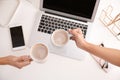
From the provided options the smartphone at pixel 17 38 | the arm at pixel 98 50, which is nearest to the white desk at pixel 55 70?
the smartphone at pixel 17 38

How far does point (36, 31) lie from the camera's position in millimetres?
1193

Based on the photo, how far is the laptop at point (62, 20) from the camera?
116 centimetres

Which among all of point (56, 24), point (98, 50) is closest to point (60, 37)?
point (56, 24)

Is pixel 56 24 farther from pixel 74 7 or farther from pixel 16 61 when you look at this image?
pixel 16 61

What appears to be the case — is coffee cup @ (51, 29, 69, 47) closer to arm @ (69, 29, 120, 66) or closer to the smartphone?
arm @ (69, 29, 120, 66)

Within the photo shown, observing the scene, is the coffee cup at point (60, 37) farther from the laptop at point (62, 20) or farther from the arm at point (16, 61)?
the arm at point (16, 61)

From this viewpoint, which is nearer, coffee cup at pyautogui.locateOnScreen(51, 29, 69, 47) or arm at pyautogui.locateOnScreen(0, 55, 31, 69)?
→ arm at pyautogui.locateOnScreen(0, 55, 31, 69)

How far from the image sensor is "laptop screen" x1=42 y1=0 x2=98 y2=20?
3.73 ft

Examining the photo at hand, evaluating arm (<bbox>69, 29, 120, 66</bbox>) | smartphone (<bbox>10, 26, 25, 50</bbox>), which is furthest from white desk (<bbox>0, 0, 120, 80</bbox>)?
arm (<bbox>69, 29, 120, 66</bbox>)

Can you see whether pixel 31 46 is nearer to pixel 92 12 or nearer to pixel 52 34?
pixel 52 34

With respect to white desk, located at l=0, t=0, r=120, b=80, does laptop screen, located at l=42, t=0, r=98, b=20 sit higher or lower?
higher

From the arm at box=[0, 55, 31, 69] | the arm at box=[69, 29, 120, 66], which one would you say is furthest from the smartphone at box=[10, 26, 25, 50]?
the arm at box=[69, 29, 120, 66]

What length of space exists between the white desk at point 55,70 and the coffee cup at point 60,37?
7 centimetres

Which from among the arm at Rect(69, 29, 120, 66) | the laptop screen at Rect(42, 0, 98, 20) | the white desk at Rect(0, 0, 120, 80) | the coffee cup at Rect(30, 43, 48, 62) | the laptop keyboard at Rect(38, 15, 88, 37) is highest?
the laptop screen at Rect(42, 0, 98, 20)
